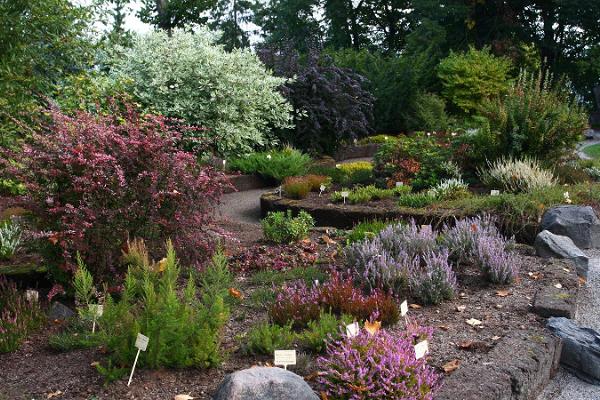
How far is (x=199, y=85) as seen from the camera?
42.4 feet

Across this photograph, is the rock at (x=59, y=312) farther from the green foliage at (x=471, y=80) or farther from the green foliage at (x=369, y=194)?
the green foliage at (x=471, y=80)

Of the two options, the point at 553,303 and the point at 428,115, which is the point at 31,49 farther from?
the point at 428,115

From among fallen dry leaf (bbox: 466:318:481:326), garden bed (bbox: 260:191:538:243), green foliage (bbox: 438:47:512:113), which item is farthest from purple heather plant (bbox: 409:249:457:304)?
green foliage (bbox: 438:47:512:113)

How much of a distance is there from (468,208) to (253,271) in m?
3.03

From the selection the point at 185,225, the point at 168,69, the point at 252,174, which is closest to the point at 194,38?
the point at 168,69

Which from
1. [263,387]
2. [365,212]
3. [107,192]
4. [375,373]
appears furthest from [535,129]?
[263,387]

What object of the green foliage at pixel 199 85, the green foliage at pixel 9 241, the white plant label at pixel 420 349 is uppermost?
the green foliage at pixel 199 85

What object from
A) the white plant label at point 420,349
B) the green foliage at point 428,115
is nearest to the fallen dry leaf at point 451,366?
the white plant label at point 420,349

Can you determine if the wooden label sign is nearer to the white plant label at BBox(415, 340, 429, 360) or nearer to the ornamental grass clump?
the white plant label at BBox(415, 340, 429, 360)

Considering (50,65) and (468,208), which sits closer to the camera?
(468,208)

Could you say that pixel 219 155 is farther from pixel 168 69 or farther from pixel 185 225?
pixel 185 225

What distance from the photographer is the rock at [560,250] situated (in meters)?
6.27

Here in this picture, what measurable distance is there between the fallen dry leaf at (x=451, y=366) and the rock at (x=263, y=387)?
3.06 ft

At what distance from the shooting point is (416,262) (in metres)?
5.26
